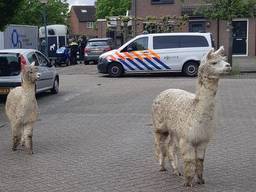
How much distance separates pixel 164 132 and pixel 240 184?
1.24 metres

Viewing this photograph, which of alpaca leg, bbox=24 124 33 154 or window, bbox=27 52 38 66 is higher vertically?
window, bbox=27 52 38 66

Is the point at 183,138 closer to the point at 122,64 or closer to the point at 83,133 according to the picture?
the point at 83,133

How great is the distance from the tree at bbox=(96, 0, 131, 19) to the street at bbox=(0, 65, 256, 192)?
207ft

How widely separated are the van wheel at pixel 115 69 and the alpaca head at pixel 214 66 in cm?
1784

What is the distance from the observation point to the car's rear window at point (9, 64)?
1588 centimetres

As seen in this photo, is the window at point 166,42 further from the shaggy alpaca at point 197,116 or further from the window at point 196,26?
the shaggy alpaca at point 197,116

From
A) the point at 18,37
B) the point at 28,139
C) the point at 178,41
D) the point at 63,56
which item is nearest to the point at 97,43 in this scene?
the point at 63,56

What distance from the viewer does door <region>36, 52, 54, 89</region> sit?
664 inches

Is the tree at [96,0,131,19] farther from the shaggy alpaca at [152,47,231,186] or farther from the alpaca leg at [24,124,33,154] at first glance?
the shaggy alpaca at [152,47,231,186]

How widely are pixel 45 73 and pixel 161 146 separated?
1027 cm

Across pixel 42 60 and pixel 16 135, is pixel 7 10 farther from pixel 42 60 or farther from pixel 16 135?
pixel 16 135

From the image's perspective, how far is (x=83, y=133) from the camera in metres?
10.9

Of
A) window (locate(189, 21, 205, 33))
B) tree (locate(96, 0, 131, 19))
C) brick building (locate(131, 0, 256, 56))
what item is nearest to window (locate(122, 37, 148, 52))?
brick building (locate(131, 0, 256, 56))

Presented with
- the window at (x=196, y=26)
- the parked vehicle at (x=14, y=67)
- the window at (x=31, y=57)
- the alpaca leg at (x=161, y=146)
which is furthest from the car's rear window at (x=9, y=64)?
the window at (x=196, y=26)
